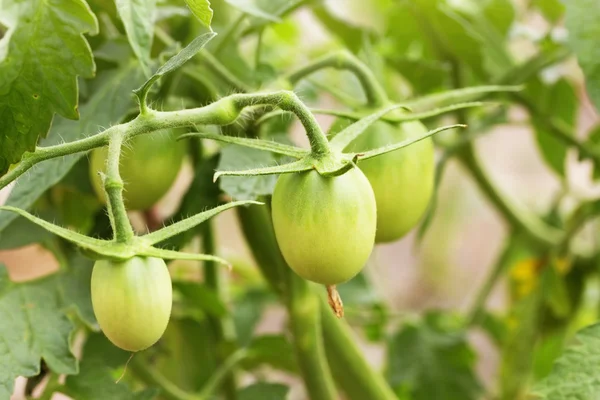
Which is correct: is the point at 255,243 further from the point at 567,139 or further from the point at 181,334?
the point at 567,139

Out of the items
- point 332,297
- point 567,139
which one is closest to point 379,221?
point 332,297

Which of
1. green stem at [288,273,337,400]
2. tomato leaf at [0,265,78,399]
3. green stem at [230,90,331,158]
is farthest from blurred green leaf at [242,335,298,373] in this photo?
green stem at [230,90,331,158]

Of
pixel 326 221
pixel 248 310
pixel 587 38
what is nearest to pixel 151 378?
pixel 248 310

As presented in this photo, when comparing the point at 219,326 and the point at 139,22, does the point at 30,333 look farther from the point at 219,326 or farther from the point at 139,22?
the point at 219,326

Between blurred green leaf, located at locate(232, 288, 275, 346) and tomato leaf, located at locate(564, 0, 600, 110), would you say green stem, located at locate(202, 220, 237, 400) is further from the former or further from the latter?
tomato leaf, located at locate(564, 0, 600, 110)

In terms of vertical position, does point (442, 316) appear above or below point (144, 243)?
below

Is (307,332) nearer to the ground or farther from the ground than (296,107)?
nearer to the ground
